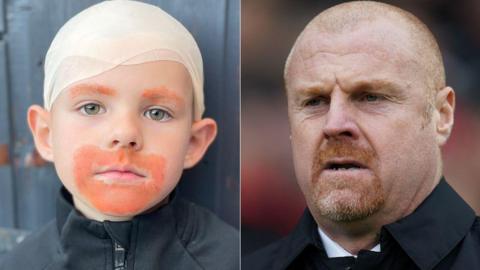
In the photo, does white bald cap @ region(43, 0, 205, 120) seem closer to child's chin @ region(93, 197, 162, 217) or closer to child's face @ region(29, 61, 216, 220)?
child's face @ region(29, 61, 216, 220)

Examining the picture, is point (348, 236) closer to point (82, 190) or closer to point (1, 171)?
point (82, 190)

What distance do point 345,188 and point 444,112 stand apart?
0.33 m

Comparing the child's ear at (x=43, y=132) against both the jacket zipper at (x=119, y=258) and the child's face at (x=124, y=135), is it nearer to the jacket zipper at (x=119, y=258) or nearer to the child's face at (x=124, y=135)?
the child's face at (x=124, y=135)

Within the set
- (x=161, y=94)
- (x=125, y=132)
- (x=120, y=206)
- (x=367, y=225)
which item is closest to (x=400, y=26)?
(x=367, y=225)

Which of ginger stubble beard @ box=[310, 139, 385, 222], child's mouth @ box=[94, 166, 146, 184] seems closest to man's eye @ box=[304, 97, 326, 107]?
ginger stubble beard @ box=[310, 139, 385, 222]

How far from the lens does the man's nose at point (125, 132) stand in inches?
65.7

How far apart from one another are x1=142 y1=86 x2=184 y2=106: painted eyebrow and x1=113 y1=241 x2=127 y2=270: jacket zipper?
18.0 inches

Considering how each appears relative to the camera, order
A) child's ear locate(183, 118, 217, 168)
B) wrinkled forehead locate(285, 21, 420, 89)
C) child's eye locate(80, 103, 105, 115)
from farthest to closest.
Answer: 1. child's ear locate(183, 118, 217, 168)
2. child's eye locate(80, 103, 105, 115)
3. wrinkled forehead locate(285, 21, 420, 89)

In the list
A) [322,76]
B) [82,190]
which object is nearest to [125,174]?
[82,190]

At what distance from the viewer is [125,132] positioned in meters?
1.67

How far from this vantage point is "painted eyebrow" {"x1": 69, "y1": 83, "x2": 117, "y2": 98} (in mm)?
1679

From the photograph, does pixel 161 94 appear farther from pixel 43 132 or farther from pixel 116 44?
pixel 43 132

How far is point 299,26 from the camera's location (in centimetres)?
162

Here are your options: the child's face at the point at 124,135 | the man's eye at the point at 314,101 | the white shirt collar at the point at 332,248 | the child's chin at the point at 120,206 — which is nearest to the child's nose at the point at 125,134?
the child's face at the point at 124,135
